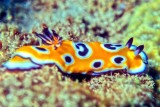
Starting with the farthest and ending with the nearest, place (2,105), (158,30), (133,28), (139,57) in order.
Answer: (133,28), (158,30), (139,57), (2,105)

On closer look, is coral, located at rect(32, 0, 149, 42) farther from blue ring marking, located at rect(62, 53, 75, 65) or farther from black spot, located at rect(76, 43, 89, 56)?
blue ring marking, located at rect(62, 53, 75, 65)

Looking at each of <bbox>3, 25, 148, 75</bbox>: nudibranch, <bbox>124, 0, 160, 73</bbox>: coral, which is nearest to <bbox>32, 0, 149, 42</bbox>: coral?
<bbox>124, 0, 160, 73</bbox>: coral

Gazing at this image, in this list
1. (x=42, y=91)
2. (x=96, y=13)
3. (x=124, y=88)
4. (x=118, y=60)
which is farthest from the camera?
(x=96, y=13)

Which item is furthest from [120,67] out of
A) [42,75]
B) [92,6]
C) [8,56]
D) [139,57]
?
[92,6]

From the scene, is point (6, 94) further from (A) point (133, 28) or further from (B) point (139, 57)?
(A) point (133, 28)

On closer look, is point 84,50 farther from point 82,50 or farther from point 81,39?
point 81,39

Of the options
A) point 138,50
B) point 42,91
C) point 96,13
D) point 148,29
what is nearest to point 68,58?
point 42,91
